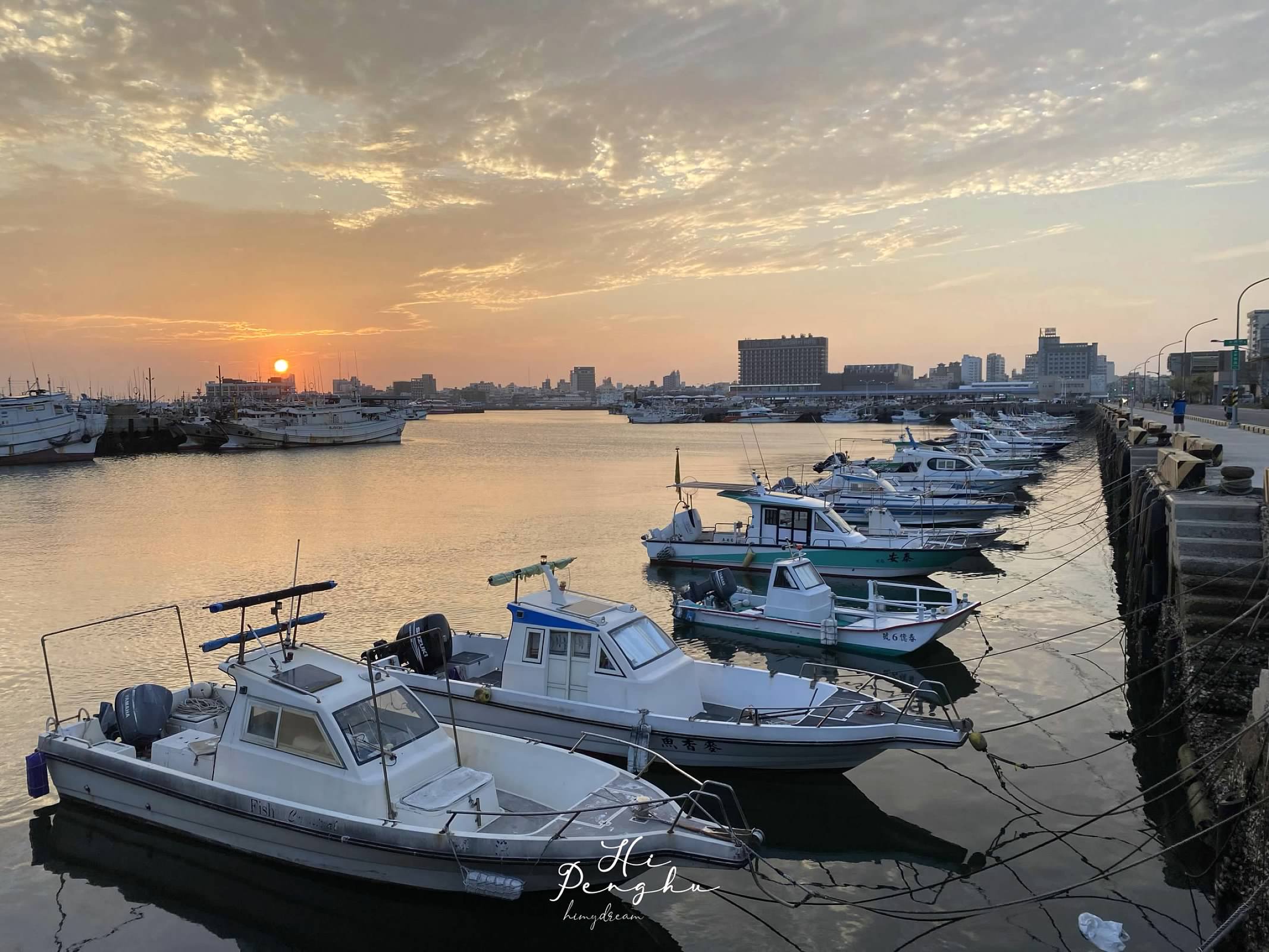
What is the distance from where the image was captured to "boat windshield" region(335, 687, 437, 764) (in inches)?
385

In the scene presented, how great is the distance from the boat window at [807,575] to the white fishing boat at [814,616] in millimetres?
15

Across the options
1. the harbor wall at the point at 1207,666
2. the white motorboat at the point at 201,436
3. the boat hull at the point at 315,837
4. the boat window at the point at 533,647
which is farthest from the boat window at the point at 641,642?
the white motorboat at the point at 201,436

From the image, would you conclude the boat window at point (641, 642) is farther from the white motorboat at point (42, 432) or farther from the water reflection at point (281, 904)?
the white motorboat at point (42, 432)

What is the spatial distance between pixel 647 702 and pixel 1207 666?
8.73 m

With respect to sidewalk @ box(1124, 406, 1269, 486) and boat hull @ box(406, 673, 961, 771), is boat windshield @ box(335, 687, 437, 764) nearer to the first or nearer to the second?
boat hull @ box(406, 673, 961, 771)

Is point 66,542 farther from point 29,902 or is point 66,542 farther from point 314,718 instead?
point 314,718

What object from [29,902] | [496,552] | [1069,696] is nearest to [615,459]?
[496,552]

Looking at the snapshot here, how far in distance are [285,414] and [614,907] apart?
339 ft

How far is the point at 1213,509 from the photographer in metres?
14.6

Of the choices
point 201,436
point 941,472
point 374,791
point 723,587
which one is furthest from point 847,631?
point 201,436

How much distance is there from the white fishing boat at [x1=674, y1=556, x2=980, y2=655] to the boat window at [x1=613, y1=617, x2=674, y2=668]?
612 centimetres

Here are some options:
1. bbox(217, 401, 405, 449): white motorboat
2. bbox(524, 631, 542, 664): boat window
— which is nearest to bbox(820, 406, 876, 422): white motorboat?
bbox(217, 401, 405, 449): white motorboat

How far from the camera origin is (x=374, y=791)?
9500 mm

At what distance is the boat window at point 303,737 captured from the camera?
31.9 feet
